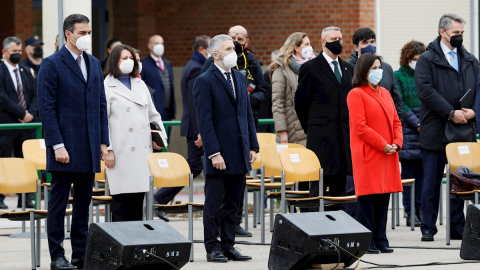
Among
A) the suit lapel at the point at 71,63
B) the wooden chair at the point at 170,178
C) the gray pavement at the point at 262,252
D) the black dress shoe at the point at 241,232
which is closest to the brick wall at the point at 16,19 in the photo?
the gray pavement at the point at 262,252

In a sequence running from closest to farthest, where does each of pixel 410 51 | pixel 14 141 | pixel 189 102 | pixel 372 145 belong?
1. pixel 372 145
2. pixel 410 51
3. pixel 189 102
4. pixel 14 141

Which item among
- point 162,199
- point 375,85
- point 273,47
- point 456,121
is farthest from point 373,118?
point 273,47

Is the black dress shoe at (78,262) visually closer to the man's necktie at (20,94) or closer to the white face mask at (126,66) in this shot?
the white face mask at (126,66)

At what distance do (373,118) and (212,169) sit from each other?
1651mm

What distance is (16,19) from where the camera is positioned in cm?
2012

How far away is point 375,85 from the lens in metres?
11.7

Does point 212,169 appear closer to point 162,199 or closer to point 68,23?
point 68,23

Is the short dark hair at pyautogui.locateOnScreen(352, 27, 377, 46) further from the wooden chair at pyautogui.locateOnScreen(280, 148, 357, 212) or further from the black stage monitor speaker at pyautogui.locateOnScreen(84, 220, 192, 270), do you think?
the black stage monitor speaker at pyautogui.locateOnScreen(84, 220, 192, 270)

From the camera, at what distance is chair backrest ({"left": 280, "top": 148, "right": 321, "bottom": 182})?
1211 centimetres

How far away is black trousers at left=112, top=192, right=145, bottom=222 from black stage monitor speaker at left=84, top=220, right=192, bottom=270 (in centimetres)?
181

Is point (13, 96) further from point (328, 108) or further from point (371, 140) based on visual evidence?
point (371, 140)

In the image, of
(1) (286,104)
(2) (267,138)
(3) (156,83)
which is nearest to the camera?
(1) (286,104)

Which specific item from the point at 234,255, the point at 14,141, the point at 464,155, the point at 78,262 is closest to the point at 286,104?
the point at 464,155

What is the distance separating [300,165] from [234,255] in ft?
4.93
